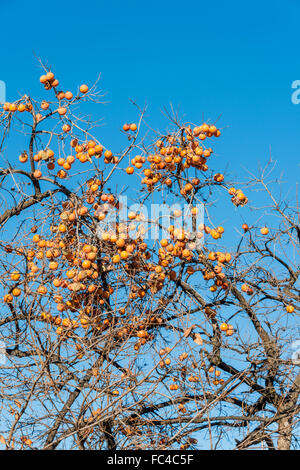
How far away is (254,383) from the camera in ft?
20.5

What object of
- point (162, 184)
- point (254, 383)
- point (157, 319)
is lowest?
point (254, 383)

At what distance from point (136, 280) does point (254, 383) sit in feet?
5.81

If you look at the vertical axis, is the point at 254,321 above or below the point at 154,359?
above

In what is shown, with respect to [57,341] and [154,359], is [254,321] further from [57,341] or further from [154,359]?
[57,341]

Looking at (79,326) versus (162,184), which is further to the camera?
(162,184)

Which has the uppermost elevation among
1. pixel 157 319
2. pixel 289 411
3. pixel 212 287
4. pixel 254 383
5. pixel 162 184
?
pixel 162 184

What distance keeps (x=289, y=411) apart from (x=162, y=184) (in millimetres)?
2738

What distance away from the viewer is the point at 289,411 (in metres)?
5.88

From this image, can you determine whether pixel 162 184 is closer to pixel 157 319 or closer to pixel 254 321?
pixel 157 319
